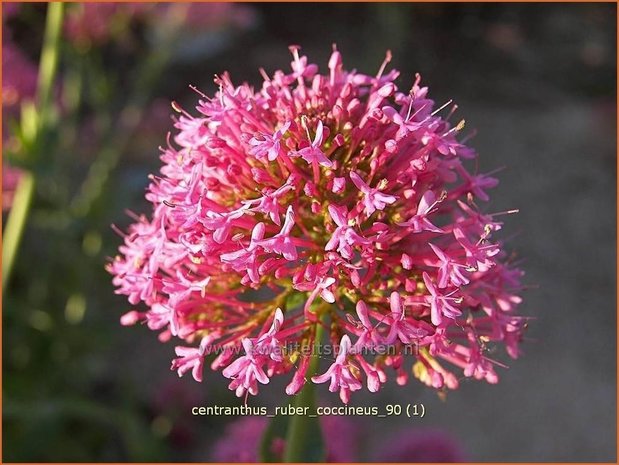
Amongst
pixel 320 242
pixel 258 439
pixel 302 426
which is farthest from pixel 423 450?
pixel 320 242

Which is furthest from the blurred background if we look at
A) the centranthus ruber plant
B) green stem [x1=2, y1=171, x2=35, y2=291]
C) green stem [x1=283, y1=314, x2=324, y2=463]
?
the centranthus ruber plant

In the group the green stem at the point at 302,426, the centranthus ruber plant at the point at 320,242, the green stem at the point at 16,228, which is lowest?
the green stem at the point at 302,426

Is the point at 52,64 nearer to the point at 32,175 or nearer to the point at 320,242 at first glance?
the point at 32,175

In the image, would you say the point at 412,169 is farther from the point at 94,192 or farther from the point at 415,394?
the point at 415,394

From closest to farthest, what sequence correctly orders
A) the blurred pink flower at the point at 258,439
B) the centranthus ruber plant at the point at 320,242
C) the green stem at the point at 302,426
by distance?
the centranthus ruber plant at the point at 320,242 → the green stem at the point at 302,426 → the blurred pink flower at the point at 258,439

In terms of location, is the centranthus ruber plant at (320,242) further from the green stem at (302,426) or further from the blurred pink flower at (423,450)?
the blurred pink flower at (423,450)

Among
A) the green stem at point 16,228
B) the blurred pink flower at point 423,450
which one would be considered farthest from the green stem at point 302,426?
the green stem at point 16,228

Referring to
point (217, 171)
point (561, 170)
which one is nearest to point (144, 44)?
point (561, 170)

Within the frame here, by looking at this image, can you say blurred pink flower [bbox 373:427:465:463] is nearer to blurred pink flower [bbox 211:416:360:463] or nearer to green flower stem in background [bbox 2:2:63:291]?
blurred pink flower [bbox 211:416:360:463]
